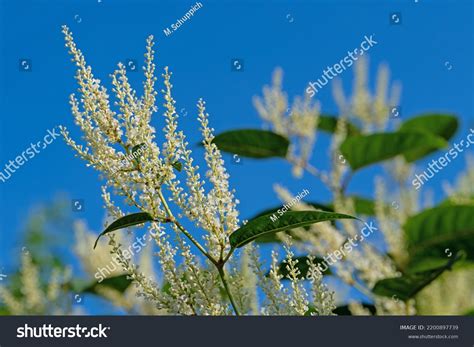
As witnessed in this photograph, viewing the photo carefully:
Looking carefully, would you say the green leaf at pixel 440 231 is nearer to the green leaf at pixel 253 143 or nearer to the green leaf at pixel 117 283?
the green leaf at pixel 253 143

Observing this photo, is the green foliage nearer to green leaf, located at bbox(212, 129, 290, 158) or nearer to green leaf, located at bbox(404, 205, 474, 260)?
green leaf, located at bbox(212, 129, 290, 158)

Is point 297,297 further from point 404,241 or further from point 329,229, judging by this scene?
point 404,241

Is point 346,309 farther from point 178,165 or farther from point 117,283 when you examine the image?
point 117,283

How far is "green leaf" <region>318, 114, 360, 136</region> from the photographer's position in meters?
4.43

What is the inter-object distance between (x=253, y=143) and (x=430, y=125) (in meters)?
1.40

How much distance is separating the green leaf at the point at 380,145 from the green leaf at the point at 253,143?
40 cm

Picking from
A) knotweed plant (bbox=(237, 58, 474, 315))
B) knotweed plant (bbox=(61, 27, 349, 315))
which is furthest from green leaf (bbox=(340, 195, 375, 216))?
knotweed plant (bbox=(61, 27, 349, 315))

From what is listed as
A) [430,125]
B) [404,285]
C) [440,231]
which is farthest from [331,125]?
[404,285]

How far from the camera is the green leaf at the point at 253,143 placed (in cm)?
363

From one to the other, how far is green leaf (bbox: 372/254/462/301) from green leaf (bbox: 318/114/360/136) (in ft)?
6.47

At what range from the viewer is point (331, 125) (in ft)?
14.9

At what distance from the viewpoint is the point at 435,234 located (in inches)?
125
